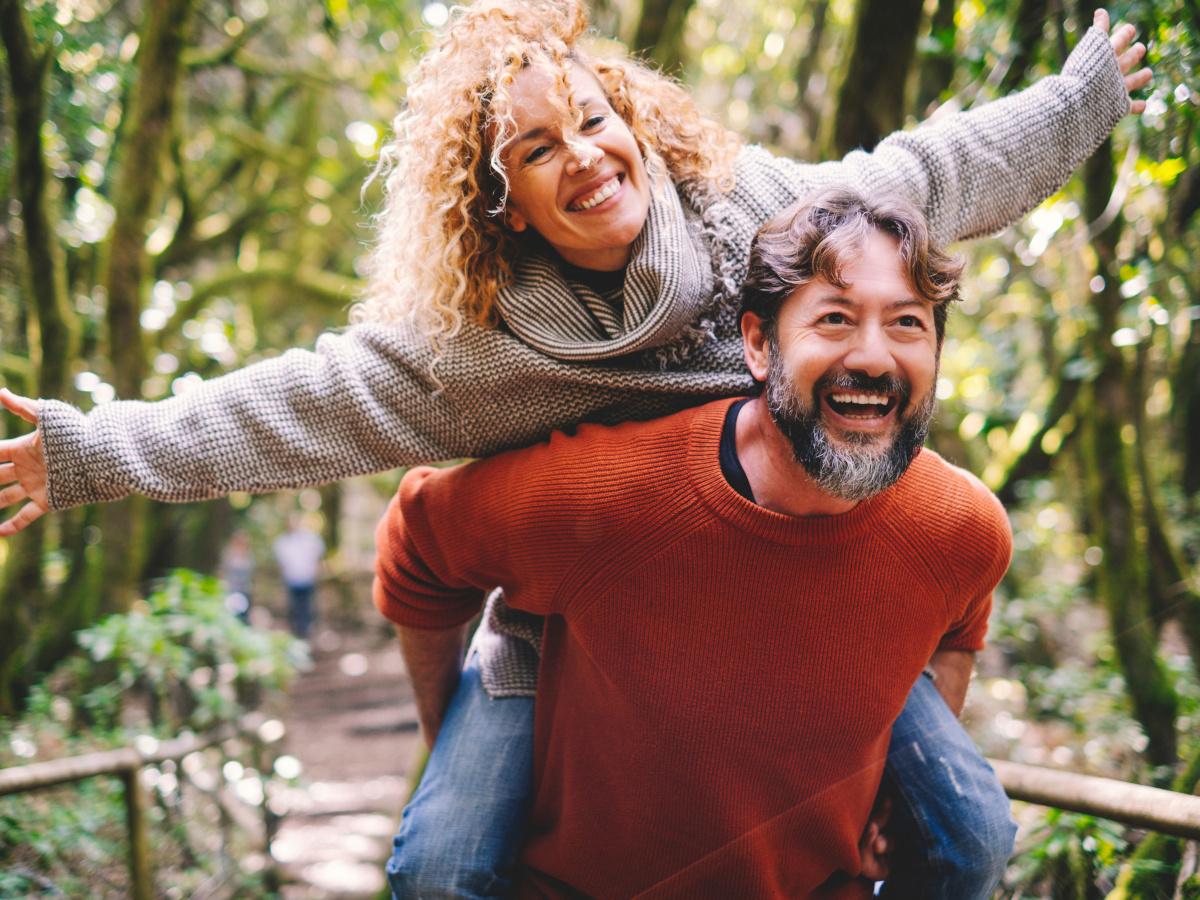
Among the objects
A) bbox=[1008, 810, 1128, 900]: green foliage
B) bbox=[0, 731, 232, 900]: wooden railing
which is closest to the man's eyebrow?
bbox=[1008, 810, 1128, 900]: green foliage

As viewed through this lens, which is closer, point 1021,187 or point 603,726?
point 603,726

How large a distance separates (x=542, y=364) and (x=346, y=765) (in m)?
7.01

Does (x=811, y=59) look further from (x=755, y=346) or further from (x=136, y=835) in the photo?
(x=136, y=835)

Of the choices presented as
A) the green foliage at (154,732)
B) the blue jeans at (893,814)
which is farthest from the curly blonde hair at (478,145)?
the green foliage at (154,732)

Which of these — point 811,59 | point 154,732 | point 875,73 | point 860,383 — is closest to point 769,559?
point 860,383

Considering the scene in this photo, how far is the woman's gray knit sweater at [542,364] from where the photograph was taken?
163cm

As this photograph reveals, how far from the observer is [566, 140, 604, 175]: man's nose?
1623mm

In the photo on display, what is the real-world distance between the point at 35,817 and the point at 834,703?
10.3 ft

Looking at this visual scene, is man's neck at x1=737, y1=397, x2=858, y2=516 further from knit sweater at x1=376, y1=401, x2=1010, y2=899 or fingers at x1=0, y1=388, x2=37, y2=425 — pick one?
fingers at x1=0, y1=388, x2=37, y2=425

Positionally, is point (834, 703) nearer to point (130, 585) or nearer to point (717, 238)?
point (717, 238)

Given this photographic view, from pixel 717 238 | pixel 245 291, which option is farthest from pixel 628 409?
pixel 245 291

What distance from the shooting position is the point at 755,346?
1655 mm

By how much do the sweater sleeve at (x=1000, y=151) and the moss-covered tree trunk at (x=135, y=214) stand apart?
3548 millimetres

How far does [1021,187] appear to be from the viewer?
1854mm
